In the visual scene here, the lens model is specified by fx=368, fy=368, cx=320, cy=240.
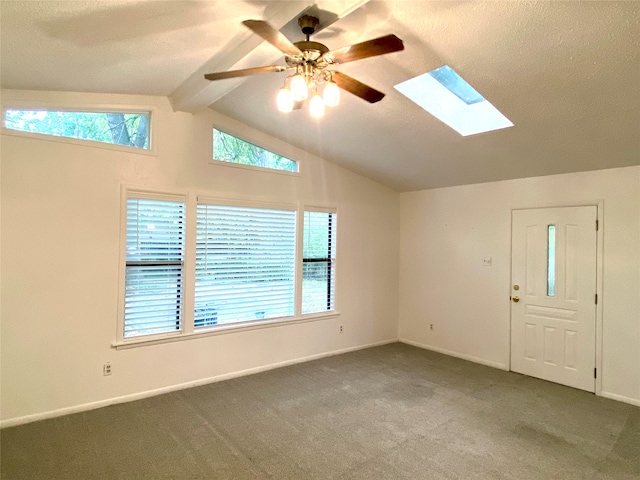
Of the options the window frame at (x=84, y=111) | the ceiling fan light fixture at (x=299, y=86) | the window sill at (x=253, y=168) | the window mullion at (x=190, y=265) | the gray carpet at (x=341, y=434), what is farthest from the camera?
the window sill at (x=253, y=168)

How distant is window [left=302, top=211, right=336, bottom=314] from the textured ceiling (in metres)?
1.40

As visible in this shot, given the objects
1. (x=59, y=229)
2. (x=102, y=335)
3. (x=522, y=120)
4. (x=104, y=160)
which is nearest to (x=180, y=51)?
(x=104, y=160)

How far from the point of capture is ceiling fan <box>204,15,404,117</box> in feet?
5.91

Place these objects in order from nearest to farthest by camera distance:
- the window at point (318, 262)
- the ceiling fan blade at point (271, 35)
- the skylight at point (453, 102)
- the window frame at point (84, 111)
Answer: the ceiling fan blade at point (271, 35) < the window frame at point (84, 111) < the skylight at point (453, 102) < the window at point (318, 262)

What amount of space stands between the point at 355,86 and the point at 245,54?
0.89 meters

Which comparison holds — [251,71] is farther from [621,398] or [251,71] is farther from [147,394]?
[621,398]

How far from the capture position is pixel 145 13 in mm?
2107

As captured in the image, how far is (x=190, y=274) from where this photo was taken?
3.92 meters

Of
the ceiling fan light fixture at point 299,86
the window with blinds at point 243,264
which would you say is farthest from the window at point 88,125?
the ceiling fan light fixture at point 299,86

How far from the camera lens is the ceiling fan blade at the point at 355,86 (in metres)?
2.14

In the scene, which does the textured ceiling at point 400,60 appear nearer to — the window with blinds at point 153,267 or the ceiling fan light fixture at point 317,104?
the ceiling fan light fixture at point 317,104

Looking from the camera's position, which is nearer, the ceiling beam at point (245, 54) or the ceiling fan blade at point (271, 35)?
the ceiling fan blade at point (271, 35)

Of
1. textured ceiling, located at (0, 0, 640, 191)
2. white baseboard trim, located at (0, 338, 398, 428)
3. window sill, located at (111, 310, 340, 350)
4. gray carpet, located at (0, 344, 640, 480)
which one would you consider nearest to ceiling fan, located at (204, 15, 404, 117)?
textured ceiling, located at (0, 0, 640, 191)

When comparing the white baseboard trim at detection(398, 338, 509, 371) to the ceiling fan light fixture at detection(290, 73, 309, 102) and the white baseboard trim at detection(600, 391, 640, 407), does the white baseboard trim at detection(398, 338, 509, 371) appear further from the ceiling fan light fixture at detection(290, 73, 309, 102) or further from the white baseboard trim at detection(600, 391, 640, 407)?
the ceiling fan light fixture at detection(290, 73, 309, 102)
